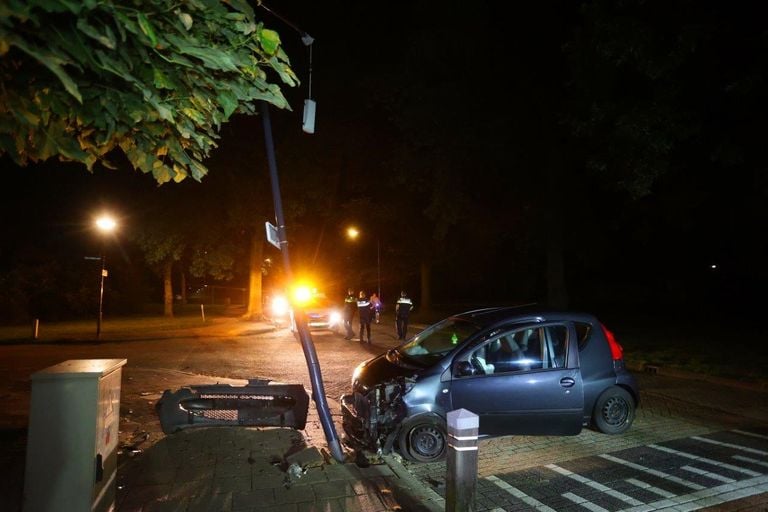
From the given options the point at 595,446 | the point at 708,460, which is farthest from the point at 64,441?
the point at 708,460

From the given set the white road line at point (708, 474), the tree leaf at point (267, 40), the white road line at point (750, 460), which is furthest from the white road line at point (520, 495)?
the tree leaf at point (267, 40)

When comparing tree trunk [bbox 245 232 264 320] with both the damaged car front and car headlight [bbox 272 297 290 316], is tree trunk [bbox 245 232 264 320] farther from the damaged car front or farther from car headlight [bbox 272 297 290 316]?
the damaged car front

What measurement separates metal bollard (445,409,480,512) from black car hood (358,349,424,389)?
202 centimetres

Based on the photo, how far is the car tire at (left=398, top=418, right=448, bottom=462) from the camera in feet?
18.5

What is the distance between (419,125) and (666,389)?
11633 mm

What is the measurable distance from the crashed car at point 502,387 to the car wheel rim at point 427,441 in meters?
0.01

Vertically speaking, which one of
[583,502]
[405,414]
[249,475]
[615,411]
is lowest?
[583,502]

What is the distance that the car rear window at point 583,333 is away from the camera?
6.44 meters

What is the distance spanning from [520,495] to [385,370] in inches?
86.9

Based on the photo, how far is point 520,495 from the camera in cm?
477

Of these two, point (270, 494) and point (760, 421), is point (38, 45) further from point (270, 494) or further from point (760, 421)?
point (760, 421)

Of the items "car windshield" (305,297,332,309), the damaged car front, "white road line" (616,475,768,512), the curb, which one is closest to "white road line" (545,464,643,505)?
"white road line" (616,475,768,512)

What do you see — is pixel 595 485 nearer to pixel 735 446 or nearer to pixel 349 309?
pixel 735 446

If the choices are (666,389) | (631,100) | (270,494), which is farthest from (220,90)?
(631,100)
